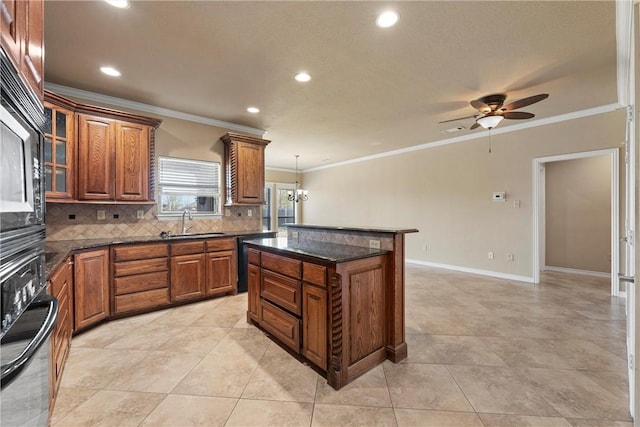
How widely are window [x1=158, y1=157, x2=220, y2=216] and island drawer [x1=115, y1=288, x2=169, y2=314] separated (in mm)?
1174

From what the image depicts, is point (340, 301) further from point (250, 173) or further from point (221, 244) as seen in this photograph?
point (250, 173)

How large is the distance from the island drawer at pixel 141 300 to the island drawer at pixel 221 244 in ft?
2.39

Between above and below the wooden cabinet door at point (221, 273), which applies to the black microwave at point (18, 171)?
above

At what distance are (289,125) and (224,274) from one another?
8.83 ft

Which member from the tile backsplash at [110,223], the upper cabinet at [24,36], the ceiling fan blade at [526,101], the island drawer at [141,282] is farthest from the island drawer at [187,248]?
the ceiling fan blade at [526,101]

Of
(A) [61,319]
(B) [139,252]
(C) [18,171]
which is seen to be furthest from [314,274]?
(B) [139,252]

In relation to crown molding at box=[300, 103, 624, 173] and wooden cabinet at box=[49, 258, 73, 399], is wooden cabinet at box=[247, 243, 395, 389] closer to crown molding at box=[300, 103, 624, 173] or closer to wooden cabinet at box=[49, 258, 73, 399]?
wooden cabinet at box=[49, 258, 73, 399]

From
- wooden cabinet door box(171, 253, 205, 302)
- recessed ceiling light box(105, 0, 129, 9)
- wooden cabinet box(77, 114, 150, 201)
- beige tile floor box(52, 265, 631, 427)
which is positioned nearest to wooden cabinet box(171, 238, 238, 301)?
wooden cabinet door box(171, 253, 205, 302)

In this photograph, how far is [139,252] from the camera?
3.22 meters

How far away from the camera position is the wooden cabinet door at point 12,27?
0.89 meters

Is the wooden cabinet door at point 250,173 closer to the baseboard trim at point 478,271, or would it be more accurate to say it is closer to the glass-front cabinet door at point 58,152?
the glass-front cabinet door at point 58,152

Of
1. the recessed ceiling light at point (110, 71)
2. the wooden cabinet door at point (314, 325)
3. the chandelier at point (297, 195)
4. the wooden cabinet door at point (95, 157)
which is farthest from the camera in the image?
the chandelier at point (297, 195)

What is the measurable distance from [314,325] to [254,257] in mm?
1042

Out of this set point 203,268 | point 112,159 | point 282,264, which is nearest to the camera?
point 282,264
